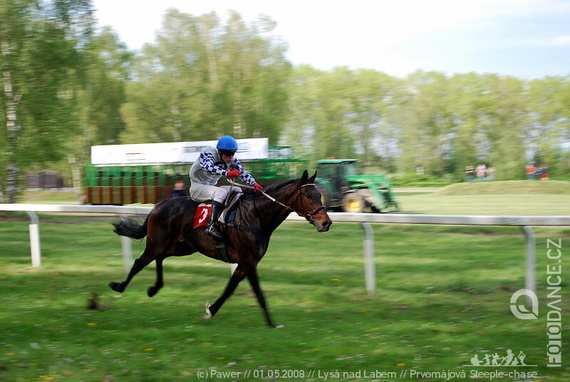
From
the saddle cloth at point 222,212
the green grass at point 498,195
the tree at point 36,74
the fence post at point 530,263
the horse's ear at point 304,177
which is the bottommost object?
the green grass at point 498,195

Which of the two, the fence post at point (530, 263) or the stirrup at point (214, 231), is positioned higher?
the stirrup at point (214, 231)

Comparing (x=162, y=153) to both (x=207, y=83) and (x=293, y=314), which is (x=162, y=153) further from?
(x=293, y=314)

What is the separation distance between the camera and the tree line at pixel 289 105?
42938 millimetres

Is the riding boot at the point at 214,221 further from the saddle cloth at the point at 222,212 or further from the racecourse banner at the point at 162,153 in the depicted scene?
the racecourse banner at the point at 162,153

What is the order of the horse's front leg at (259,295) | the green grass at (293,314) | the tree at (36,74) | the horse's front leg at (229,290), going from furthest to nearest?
the tree at (36,74) < the horse's front leg at (229,290) < the horse's front leg at (259,295) < the green grass at (293,314)

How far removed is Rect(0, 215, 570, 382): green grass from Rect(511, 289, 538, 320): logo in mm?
141

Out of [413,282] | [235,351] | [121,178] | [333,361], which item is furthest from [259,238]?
[121,178]

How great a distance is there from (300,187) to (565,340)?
2.93m

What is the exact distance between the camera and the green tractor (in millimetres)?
20625

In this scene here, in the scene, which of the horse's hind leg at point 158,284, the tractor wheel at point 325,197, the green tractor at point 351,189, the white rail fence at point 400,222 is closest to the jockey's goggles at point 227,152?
the horse's hind leg at point 158,284

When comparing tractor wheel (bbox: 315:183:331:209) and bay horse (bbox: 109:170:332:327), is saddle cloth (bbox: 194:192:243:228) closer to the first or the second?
bay horse (bbox: 109:170:332:327)

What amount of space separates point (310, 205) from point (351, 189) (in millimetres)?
14955

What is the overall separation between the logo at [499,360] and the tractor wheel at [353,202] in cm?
1501

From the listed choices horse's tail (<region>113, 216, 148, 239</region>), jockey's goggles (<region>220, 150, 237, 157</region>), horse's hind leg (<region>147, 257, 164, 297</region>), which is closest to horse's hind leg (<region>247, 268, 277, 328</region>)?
jockey's goggles (<region>220, 150, 237, 157</region>)
